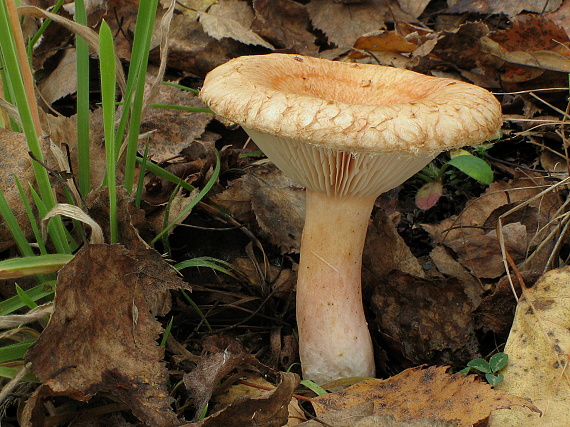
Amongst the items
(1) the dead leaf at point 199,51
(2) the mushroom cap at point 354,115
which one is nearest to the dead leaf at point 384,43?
(1) the dead leaf at point 199,51

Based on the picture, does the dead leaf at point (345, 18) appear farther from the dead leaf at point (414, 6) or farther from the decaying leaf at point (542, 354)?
the decaying leaf at point (542, 354)

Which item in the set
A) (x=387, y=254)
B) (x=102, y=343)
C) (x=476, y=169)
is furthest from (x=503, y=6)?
(x=102, y=343)

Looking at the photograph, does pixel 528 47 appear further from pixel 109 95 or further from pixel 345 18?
pixel 109 95

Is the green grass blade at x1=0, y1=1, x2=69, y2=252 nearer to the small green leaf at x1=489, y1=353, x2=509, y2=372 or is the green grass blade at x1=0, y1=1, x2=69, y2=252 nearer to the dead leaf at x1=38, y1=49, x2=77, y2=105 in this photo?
the dead leaf at x1=38, y1=49, x2=77, y2=105

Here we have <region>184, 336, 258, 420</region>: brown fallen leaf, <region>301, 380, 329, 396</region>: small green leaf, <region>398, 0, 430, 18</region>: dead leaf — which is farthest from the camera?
<region>398, 0, 430, 18</region>: dead leaf

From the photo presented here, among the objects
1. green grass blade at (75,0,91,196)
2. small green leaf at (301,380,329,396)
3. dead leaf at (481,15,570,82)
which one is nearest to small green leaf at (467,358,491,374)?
small green leaf at (301,380,329,396)

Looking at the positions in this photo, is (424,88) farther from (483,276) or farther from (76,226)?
(76,226)
